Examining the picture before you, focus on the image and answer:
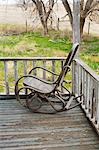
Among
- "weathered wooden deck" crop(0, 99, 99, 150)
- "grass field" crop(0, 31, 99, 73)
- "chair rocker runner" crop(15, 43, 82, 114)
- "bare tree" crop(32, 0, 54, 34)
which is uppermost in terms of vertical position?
"bare tree" crop(32, 0, 54, 34)

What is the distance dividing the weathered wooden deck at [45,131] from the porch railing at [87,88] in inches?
4.4

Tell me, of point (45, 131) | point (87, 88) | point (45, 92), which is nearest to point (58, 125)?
point (45, 131)

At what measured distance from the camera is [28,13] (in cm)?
965

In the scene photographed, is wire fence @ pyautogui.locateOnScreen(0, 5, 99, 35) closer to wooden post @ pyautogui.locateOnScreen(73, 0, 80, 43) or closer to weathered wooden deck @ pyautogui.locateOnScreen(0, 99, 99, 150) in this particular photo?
wooden post @ pyautogui.locateOnScreen(73, 0, 80, 43)

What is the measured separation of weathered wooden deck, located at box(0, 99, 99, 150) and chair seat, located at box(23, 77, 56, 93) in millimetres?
335

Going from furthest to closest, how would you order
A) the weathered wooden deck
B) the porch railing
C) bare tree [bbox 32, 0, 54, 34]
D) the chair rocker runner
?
bare tree [bbox 32, 0, 54, 34] → the chair rocker runner → the porch railing → the weathered wooden deck

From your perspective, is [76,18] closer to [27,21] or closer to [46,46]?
[46,46]

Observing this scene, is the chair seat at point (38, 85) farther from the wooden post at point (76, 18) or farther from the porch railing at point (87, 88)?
the wooden post at point (76, 18)

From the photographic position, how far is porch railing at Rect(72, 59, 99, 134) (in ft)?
9.95

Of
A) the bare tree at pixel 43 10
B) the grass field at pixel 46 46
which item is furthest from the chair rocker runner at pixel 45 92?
the bare tree at pixel 43 10

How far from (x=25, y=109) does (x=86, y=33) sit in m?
6.52

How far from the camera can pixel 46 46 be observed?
8070mm

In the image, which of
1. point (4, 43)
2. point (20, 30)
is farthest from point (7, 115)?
point (20, 30)

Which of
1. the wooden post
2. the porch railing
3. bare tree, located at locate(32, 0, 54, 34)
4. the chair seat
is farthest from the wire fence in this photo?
the chair seat
